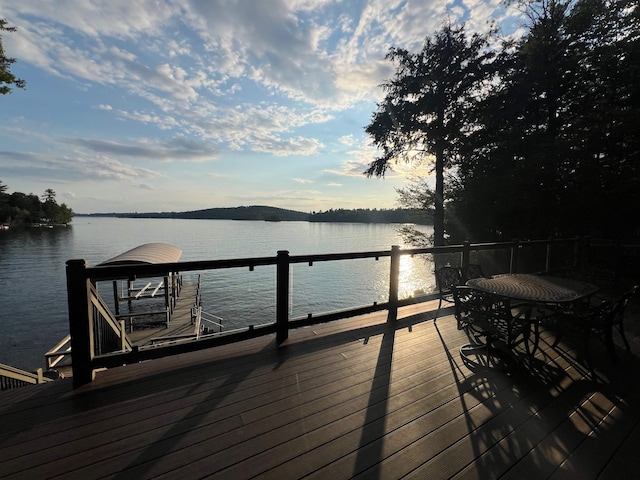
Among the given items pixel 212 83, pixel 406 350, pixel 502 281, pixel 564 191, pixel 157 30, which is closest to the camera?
pixel 406 350

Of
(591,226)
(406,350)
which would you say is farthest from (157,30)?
(591,226)

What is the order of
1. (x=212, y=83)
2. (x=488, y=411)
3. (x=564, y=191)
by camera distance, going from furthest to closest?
(x=564, y=191)
(x=212, y=83)
(x=488, y=411)

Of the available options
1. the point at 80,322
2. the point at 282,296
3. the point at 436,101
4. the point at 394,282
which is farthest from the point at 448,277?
the point at 436,101

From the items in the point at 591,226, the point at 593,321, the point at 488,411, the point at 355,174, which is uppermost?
the point at 355,174

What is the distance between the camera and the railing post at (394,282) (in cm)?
423

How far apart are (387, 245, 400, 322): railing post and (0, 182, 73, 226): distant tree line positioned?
4221 inches

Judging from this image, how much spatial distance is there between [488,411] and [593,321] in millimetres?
1720

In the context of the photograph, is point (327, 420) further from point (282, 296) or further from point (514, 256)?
point (514, 256)

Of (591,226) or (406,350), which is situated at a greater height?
(591,226)

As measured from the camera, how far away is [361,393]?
244cm

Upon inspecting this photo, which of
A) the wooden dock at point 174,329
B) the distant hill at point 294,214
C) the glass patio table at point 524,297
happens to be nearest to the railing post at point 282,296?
the glass patio table at point 524,297

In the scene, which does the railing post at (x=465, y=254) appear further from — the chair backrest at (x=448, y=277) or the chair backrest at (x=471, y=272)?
the chair backrest at (x=448, y=277)

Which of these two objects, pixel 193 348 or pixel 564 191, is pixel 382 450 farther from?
pixel 564 191

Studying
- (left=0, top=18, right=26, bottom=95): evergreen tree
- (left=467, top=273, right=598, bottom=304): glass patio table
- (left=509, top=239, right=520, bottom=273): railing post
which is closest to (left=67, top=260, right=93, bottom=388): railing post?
(left=467, top=273, right=598, bottom=304): glass patio table
